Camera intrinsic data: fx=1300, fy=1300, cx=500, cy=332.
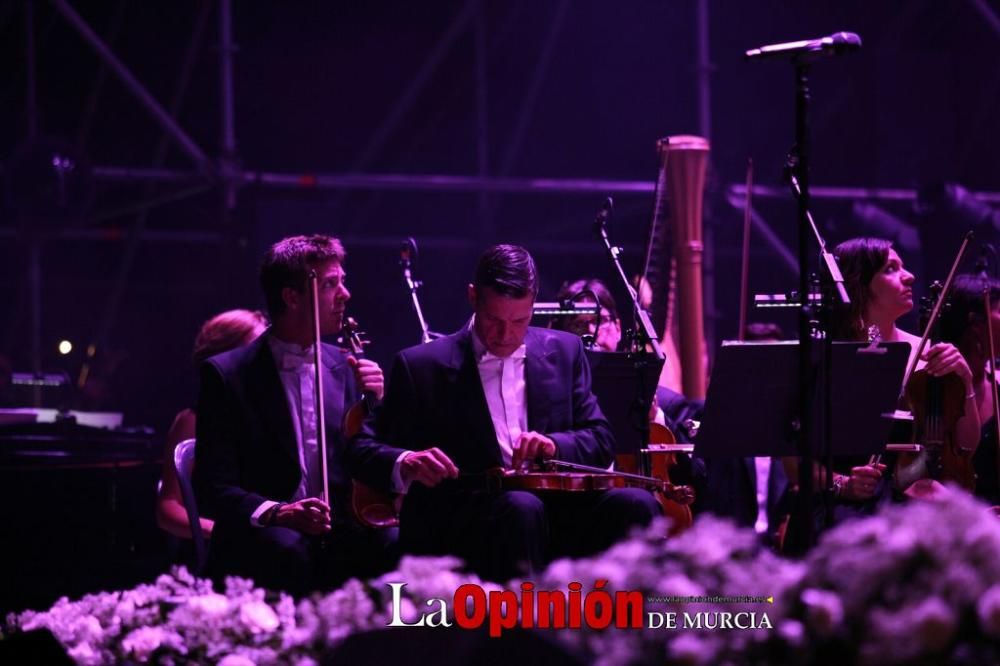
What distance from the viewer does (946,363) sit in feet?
12.2

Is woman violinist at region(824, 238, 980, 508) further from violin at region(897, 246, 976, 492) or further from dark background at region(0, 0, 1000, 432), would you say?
dark background at region(0, 0, 1000, 432)

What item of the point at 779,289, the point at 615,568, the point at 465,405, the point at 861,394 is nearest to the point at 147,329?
the point at 779,289

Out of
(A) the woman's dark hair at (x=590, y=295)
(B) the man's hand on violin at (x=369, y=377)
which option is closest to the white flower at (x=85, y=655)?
(B) the man's hand on violin at (x=369, y=377)

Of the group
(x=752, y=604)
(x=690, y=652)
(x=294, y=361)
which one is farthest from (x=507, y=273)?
(x=690, y=652)

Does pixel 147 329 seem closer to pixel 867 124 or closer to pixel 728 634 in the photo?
→ pixel 867 124

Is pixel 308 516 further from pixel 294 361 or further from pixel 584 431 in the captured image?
pixel 584 431

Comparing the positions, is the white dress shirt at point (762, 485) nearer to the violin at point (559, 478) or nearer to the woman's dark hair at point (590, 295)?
the woman's dark hair at point (590, 295)

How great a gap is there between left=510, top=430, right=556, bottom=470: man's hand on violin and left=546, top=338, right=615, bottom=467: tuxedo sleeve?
0.39 ft

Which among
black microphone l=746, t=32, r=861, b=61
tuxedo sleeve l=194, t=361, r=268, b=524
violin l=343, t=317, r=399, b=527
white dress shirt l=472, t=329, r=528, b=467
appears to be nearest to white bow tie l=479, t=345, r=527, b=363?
white dress shirt l=472, t=329, r=528, b=467

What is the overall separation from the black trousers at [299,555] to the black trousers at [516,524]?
0.22 m

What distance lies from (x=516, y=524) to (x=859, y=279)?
1625 mm

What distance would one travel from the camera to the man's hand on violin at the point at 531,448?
3.14 meters

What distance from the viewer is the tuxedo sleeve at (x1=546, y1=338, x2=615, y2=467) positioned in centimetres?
332

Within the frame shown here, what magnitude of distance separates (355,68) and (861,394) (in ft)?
18.9
